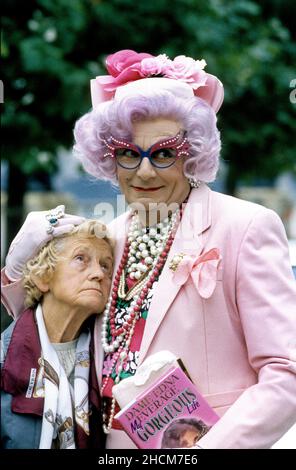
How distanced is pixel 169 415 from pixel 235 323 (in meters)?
0.36

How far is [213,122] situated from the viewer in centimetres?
288

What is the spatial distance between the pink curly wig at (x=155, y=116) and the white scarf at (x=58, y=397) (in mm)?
614

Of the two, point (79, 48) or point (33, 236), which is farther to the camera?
point (79, 48)

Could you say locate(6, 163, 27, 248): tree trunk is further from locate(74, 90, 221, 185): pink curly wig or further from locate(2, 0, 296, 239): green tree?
locate(74, 90, 221, 185): pink curly wig

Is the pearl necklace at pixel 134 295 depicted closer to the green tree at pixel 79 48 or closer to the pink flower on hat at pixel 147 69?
the pink flower on hat at pixel 147 69

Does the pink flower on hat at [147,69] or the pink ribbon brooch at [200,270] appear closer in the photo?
the pink ribbon brooch at [200,270]

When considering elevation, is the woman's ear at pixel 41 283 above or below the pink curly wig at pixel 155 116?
below

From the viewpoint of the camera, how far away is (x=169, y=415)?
8.50 feet

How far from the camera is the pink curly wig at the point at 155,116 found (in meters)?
2.77

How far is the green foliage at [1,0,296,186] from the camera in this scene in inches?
339

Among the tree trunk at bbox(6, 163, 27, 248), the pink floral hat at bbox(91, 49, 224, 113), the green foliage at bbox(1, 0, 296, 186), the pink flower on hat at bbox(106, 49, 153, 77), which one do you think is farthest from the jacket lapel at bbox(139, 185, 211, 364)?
the tree trunk at bbox(6, 163, 27, 248)

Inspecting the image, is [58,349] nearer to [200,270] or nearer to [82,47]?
[200,270]

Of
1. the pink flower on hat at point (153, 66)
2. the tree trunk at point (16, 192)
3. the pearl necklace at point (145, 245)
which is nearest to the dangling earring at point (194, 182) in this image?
the pearl necklace at point (145, 245)

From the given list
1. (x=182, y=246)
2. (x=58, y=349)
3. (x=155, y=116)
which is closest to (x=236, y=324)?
(x=182, y=246)
